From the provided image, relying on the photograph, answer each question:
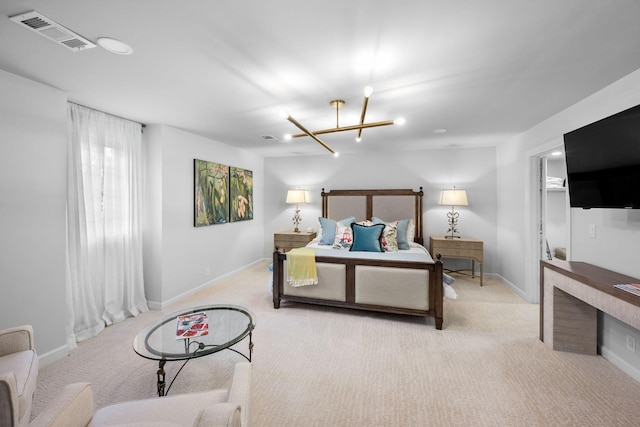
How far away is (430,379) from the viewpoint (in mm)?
2094

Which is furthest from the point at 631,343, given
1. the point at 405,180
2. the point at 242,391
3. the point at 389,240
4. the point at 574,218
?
the point at 405,180

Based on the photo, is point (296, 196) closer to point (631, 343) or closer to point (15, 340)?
point (15, 340)

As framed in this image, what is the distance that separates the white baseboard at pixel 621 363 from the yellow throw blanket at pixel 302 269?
277 centimetres

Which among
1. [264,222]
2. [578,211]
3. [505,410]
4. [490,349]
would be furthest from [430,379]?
[264,222]

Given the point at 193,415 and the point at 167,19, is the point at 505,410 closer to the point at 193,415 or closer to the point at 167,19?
the point at 193,415

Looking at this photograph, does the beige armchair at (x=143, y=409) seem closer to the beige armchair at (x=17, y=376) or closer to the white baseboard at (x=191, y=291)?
the beige armchair at (x=17, y=376)

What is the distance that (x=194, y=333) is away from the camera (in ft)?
6.76

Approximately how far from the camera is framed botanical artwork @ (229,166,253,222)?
4.88 metres

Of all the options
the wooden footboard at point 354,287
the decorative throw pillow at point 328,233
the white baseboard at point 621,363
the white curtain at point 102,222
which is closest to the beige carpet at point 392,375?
the white baseboard at point 621,363

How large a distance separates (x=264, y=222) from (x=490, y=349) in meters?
4.77

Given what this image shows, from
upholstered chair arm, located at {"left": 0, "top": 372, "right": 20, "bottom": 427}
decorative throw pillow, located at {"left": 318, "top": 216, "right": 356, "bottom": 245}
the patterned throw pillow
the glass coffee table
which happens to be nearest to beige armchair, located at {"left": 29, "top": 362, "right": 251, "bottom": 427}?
upholstered chair arm, located at {"left": 0, "top": 372, "right": 20, "bottom": 427}

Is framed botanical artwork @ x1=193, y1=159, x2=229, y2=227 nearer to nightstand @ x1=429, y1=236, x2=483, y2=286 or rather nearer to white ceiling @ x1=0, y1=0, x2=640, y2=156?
white ceiling @ x1=0, y1=0, x2=640, y2=156

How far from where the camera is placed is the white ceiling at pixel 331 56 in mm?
1443

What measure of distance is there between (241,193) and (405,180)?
10.5ft
